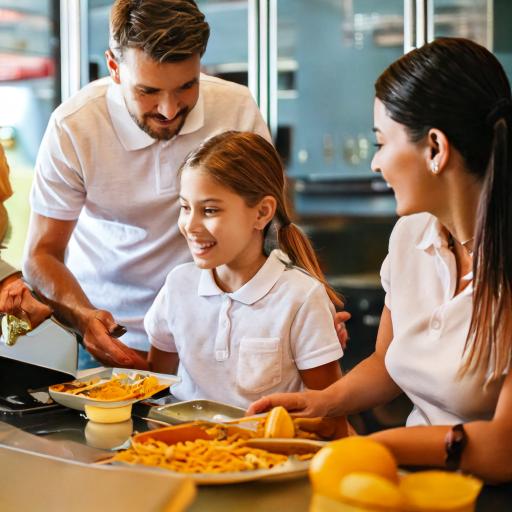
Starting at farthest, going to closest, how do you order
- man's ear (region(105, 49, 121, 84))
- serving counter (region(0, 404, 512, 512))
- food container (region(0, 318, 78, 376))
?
man's ear (region(105, 49, 121, 84)), food container (region(0, 318, 78, 376)), serving counter (region(0, 404, 512, 512))

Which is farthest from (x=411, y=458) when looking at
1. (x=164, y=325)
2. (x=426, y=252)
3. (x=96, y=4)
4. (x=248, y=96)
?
(x=96, y=4)

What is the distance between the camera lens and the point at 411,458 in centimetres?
125

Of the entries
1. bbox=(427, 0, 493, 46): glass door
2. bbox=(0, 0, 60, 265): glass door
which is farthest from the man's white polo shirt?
bbox=(0, 0, 60, 265): glass door

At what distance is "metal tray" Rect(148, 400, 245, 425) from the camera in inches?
58.5

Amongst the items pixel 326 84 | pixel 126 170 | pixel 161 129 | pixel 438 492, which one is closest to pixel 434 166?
pixel 438 492

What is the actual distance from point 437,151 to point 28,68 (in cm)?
415

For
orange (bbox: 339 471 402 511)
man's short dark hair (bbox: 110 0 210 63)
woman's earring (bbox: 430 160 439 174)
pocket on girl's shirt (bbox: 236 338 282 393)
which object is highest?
man's short dark hair (bbox: 110 0 210 63)

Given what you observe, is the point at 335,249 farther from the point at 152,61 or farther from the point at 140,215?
the point at 152,61

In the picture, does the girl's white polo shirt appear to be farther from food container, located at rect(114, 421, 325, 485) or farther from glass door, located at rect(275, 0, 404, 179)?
glass door, located at rect(275, 0, 404, 179)

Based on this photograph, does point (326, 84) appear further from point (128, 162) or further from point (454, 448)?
point (454, 448)

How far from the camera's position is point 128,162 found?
2.32 metres

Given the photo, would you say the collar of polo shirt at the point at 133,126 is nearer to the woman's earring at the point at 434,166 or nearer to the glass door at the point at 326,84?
the woman's earring at the point at 434,166

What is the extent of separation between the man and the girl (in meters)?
0.26

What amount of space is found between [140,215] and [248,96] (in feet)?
1.43
